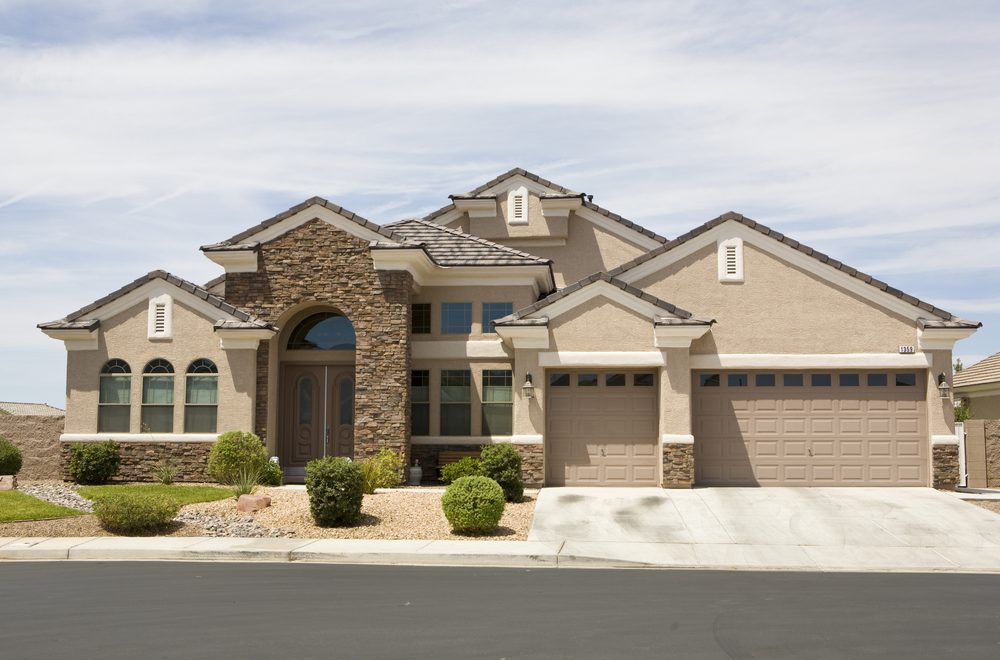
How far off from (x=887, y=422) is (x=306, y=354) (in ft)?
45.1

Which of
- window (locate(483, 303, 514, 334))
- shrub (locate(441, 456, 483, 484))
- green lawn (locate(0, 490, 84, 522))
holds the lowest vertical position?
green lawn (locate(0, 490, 84, 522))

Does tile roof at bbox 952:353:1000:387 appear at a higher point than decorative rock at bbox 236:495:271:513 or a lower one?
higher

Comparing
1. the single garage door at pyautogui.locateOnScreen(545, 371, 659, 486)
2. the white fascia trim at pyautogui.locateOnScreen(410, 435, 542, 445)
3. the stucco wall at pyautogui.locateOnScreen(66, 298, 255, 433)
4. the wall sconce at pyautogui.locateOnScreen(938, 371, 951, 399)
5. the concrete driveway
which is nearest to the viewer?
the concrete driveway

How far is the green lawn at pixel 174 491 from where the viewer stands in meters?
19.3

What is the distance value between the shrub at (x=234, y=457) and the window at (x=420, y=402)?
3891 millimetres

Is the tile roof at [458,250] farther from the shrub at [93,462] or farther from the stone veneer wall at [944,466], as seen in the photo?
the stone veneer wall at [944,466]

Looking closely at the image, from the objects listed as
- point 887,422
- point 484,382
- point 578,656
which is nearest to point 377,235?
point 484,382

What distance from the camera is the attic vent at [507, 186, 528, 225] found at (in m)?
29.7

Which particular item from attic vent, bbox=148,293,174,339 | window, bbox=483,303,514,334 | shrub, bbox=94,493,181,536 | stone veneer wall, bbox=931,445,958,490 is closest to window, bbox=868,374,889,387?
stone veneer wall, bbox=931,445,958,490

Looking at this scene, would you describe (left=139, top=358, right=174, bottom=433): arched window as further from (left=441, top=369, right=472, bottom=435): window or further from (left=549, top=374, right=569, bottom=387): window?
(left=549, top=374, right=569, bottom=387): window

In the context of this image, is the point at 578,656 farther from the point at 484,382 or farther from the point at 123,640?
the point at 484,382

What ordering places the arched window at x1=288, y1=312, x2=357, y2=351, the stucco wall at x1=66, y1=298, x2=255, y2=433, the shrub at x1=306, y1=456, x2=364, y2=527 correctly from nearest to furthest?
1. the shrub at x1=306, y1=456, x2=364, y2=527
2. the stucco wall at x1=66, y1=298, x2=255, y2=433
3. the arched window at x1=288, y1=312, x2=357, y2=351

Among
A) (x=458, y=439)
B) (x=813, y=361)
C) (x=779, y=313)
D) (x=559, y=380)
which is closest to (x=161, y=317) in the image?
(x=458, y=439)

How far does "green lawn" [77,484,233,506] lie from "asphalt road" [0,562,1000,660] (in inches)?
207
